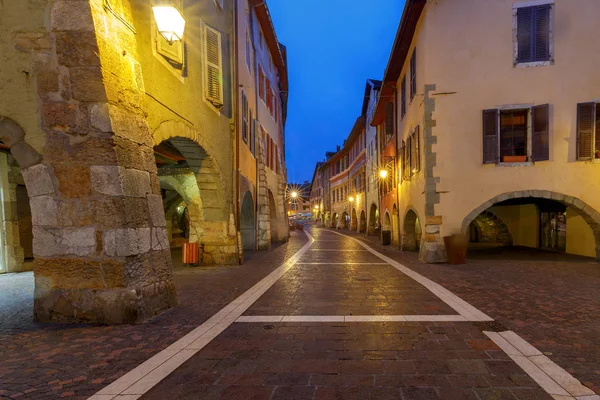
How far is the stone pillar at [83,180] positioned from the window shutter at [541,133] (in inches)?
465

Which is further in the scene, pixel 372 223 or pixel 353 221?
pixel 353 221

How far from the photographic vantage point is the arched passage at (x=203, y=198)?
926 centimetres

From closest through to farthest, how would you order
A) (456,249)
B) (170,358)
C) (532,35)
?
(170,358)
(456,249)
(532,35)

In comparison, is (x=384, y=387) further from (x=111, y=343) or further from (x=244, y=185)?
(x=244, y=185)

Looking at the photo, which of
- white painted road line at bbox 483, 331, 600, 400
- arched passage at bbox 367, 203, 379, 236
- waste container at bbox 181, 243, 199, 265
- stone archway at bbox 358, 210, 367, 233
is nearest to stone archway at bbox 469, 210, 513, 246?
arched passage at bbox 367, 203, 379, 236

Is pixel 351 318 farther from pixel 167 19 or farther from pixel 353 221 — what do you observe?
pixel 353 221

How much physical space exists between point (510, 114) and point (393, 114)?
21.9ft

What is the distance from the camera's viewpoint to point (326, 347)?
3746 mm

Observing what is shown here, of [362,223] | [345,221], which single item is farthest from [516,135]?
[345,221]

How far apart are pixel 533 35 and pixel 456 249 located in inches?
297

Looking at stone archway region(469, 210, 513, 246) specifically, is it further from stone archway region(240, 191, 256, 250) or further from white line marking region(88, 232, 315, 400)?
white line marking region(88, 232, 315, 400)

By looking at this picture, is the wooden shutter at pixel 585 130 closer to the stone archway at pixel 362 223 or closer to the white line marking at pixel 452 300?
the white line marking at pixel 452 300

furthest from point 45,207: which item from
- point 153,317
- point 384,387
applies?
point 384,387

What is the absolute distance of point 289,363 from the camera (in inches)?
132
